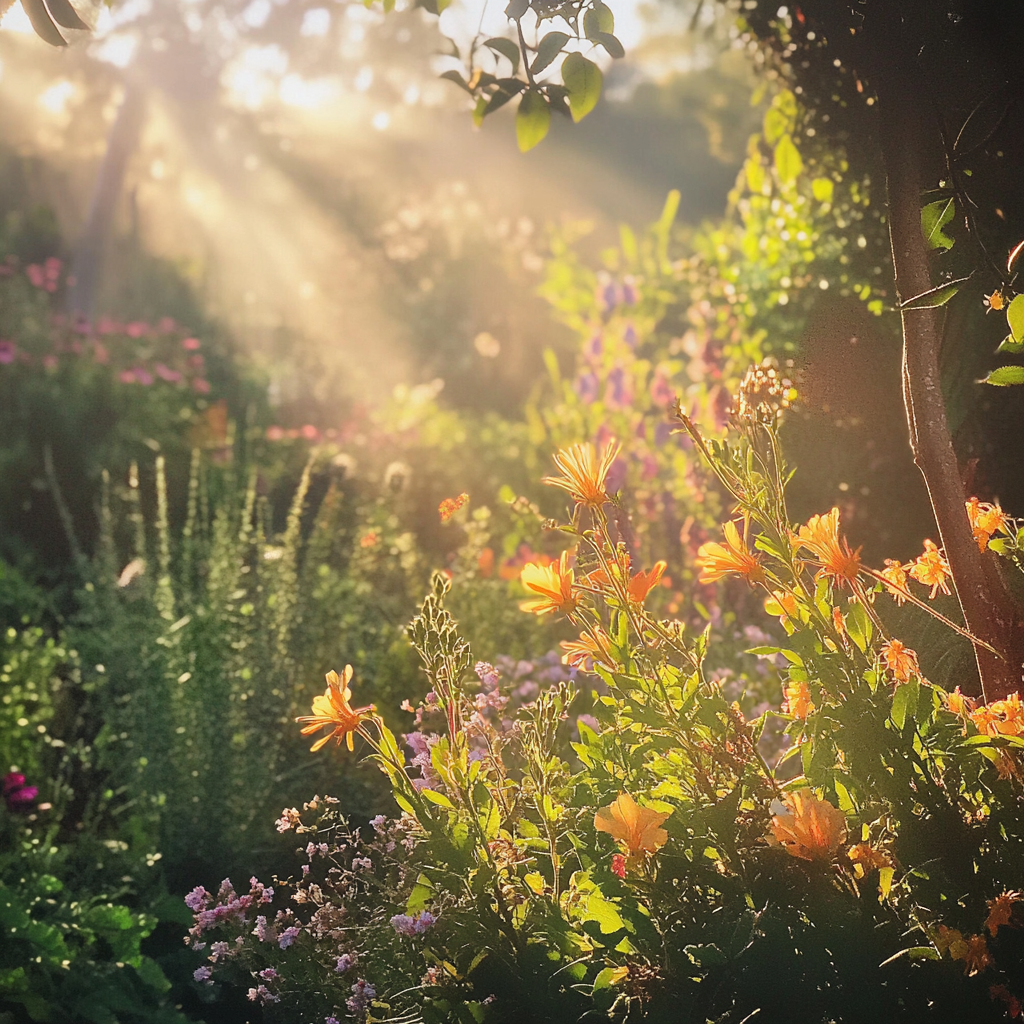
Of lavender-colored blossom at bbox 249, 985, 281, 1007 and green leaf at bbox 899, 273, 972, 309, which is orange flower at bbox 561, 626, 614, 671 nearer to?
green leaf at bbox 899, 273, 972, 309

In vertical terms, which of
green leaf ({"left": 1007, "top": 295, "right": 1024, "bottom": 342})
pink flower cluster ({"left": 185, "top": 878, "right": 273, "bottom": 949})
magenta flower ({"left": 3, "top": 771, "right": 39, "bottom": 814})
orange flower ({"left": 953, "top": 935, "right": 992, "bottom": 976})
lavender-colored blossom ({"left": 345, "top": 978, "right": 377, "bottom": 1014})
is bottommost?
orange flower ({"left": 953, "top": 935, "right": 992, "bottom": 976})

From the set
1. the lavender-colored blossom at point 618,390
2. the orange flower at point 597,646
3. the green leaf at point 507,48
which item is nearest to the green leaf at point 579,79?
the green leaf at point 507,48

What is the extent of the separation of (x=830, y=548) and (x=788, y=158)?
77.6 inches

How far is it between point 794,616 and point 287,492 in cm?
487

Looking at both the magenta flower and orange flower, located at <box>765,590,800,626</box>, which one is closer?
orange flower, located at <box>765,590,800,626</box>

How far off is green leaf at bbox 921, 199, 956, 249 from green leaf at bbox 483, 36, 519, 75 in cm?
72

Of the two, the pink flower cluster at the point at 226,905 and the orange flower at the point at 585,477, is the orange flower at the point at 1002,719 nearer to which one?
the orange flower at the point at 585,477

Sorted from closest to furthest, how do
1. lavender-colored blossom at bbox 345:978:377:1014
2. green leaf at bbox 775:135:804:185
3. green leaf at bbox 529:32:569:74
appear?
lavender-colored blossom at bbox 345:978:377:1014, green leaf at bbox 529:32:569:74, green leaf at bbox 775:135:804:185

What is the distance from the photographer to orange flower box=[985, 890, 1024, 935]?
3.44 feet

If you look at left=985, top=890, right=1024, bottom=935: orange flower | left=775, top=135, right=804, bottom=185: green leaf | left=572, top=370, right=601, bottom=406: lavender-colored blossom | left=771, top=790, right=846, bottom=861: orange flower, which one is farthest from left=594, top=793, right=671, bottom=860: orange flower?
left=572, top=370, right=601, bottom=406: lavender-colored blossom

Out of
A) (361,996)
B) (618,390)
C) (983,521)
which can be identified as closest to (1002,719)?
(983,521)

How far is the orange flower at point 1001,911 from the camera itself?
105 cm

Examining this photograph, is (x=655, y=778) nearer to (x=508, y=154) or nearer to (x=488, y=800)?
(x=488, y=800)

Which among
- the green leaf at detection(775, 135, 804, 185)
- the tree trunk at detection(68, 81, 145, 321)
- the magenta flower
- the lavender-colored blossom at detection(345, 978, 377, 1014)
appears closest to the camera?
the lavender-colored blossom at detection(345, 978, 377, 1014)
